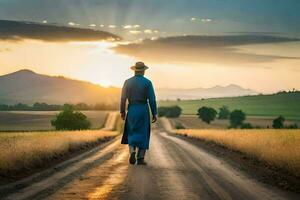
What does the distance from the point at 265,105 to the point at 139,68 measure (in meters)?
148

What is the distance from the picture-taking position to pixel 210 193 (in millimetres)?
9719

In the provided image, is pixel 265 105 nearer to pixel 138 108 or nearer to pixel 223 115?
pixel 223 115

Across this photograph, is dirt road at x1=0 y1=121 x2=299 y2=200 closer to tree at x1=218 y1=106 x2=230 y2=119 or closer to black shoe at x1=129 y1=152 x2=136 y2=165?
black shoe at x1=129 y1=152 x2=136 y2=165

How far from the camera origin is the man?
15336mm

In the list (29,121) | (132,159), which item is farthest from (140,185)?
→ (29,121)

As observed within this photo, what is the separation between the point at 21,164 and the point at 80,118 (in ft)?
261

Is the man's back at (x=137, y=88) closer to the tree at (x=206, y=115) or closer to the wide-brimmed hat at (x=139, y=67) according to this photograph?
the wide-brimmed hat at (x=139, y=67)

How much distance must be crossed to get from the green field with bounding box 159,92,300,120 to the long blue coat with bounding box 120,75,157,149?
118 metres

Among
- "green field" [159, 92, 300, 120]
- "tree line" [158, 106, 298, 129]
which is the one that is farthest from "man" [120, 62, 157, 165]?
"green field" [159, 92, 300, 120]

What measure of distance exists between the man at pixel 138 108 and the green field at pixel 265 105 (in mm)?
118269

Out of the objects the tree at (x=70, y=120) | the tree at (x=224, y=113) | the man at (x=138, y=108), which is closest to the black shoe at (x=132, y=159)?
the man at (x=138, y=108)

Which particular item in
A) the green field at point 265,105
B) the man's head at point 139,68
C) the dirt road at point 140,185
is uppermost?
the green field at point 265,105

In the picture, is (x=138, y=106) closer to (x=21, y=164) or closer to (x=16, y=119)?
(x=21, y=164)

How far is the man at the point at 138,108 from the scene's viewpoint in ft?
50.3
